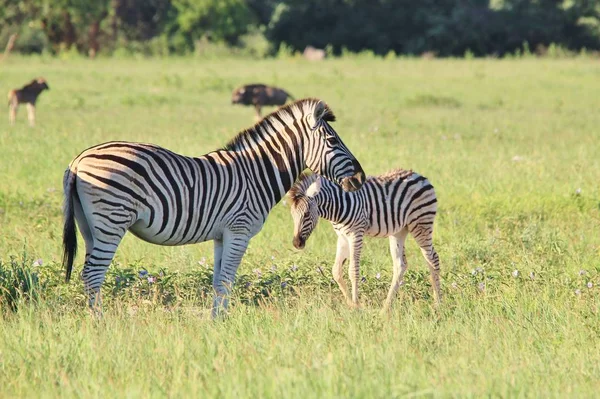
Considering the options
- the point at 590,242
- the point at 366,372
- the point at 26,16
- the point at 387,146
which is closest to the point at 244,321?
the point at 366,372

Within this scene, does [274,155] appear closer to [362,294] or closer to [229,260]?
[229,260]

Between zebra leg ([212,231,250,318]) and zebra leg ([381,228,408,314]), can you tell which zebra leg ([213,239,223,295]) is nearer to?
zebra leg ([212,231,250,318])

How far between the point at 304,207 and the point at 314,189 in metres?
0.24

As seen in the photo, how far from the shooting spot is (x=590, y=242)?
9750 millimetres

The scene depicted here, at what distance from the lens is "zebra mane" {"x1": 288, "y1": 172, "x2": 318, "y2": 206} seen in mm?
8008

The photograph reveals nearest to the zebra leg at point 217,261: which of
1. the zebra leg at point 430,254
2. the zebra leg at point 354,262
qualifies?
the zebra leg at point 354,262

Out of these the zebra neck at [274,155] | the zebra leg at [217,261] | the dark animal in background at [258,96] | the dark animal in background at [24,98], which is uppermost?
the zebra neck at [274,155]

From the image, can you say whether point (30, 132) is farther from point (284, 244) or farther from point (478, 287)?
point (478, 287)

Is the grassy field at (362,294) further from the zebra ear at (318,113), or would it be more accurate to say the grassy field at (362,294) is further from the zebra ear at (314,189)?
the zebra ear at (318,113)

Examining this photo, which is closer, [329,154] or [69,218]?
[69,218]

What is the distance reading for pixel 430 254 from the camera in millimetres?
8469

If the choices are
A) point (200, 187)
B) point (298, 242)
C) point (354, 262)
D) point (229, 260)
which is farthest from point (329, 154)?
point (229, 260)

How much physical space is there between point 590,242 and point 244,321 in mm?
4661

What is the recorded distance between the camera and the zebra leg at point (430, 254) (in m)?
8.13
